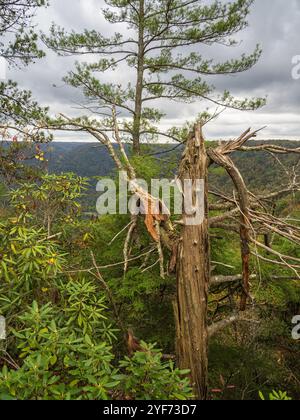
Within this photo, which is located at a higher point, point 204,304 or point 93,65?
point 93,65

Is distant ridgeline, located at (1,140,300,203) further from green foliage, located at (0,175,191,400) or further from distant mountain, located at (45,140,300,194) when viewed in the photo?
green foliage, located at (0,175,191,400)

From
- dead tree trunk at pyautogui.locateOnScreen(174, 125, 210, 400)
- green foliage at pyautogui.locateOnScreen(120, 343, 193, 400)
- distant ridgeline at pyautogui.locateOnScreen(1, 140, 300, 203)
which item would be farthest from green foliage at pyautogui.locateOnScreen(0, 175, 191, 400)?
distant ridgeline at pyautogui.locateOnScreen(1, 140, 300, 203)

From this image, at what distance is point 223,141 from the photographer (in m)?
3.31

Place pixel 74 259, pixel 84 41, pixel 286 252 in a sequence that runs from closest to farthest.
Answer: pixel 74 259
pixel 286 252
pixel 84 41

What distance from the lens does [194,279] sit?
313 centimetres

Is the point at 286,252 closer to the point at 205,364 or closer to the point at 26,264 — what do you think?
the point at 205,364

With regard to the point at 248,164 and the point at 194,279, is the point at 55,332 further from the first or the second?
the point at 248,164

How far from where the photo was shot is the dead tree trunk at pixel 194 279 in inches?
123

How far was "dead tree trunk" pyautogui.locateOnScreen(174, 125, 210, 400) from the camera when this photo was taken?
10.2ft

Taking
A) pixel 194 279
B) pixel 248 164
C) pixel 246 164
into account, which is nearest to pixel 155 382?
pixel 194 279

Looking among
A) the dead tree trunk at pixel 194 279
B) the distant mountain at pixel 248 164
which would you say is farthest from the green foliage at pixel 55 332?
the distant mountain at pixel 248 164

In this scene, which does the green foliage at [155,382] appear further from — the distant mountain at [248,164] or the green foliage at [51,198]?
the distant mountain at [248,164]
